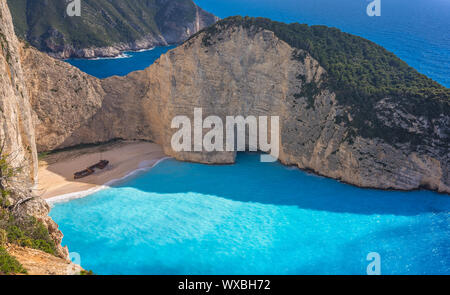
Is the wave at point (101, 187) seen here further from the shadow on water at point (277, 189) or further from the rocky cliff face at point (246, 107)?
the rocky cliff face at point (246, 107)

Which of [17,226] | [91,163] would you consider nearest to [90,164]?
[91,163]

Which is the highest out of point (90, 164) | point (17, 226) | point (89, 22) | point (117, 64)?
point (89, 22)

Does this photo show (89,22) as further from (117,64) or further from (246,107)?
(246,107)

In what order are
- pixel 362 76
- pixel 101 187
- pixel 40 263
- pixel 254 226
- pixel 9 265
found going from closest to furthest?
pixel 9 265 < pixel 40 263 < pixel 254 226 < pixel 101 187 < pixel 362 76

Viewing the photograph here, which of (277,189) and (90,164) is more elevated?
(90,164)

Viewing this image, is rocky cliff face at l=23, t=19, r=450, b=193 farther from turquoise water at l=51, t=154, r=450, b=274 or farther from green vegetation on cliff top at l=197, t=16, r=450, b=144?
turquoise water at l=51, t=154, r=450, b=274

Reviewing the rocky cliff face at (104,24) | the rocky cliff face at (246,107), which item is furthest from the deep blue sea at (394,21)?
the rocky cliff face at (104,24)
